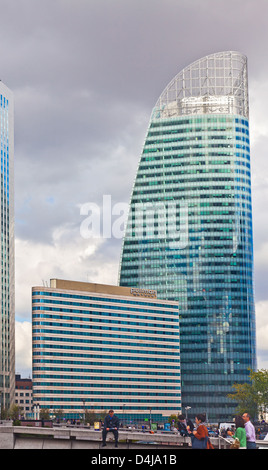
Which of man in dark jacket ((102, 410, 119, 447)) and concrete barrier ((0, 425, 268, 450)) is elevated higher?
man in dark jacket ((102, 410, 119, 447))

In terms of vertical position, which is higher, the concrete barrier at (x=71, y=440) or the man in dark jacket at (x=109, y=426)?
the man in dark jacket at (x=109, y=426)

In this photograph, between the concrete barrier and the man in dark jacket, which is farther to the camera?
the concrete barrier

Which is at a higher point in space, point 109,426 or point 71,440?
point 109,426

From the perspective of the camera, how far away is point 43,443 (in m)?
49.2

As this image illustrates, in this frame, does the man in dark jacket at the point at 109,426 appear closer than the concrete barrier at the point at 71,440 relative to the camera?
Yes

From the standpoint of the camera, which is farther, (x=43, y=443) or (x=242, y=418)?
(x=43, y=443)

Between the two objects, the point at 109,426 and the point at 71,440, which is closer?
the point at 109,426
